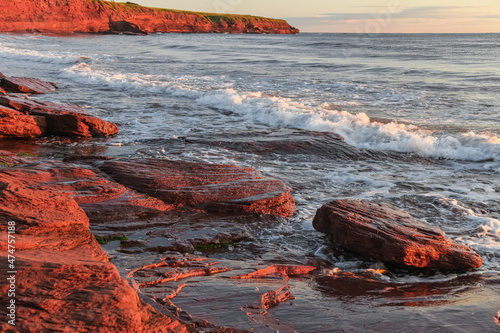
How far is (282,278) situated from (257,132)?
7006 mm

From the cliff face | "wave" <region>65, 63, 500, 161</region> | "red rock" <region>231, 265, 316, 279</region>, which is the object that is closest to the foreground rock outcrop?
"wave" <region>65, 63, 500, 161</region>

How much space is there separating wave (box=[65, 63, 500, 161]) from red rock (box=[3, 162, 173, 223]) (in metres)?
6.72

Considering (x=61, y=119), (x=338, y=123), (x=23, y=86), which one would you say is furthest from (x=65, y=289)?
(x=23, y=86)

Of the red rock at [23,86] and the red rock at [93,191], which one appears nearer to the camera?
the red rock at [93,191]

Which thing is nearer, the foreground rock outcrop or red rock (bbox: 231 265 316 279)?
red rock (bbox: 231 265 316 279)

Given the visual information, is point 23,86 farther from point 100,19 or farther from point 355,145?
point 100,19

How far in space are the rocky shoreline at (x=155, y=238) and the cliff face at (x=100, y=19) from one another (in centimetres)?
8720

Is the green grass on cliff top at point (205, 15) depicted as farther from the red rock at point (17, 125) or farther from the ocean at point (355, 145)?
the red rock at point (17, 125)

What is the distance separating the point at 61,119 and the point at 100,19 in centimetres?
9978

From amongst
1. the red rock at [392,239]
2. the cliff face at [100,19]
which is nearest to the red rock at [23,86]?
the red rock at [392,239]

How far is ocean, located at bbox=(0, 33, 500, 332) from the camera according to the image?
165 inches

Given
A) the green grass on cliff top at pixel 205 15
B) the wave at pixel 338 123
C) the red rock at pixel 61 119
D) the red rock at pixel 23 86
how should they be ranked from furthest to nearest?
1. the green grass on cliff top at pixel 205 15
2. the red rock at pixel 23 86
3. the wave at pixel 338 123
4. the red rock at pixel 61 119

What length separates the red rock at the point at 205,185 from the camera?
6188 millimetres

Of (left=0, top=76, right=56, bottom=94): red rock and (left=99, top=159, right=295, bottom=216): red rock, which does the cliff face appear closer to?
(left=0, top=76, right=56, bottom=94): red rock
